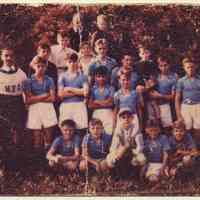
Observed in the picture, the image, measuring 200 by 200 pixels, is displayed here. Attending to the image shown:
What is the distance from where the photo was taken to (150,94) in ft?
9.58

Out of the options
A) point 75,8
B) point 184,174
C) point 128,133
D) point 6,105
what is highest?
point 75,8

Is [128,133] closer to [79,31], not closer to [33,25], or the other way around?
[79,31]

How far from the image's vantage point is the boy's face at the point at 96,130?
289 cm

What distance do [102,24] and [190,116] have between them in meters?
0.75

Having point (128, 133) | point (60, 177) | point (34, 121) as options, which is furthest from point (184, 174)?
point (34, 121)

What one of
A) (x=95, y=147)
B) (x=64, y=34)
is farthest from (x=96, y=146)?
(x=64, y=34)

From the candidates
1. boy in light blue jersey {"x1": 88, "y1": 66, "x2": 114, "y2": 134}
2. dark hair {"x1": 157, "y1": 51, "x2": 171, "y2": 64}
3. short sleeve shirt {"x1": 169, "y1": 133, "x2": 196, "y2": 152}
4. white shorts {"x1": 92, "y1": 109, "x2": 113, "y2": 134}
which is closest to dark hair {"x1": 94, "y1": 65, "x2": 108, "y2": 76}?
boy in light blue jersey {"x1": 88, "y1": 66, "x2": 114, "y2": 134}

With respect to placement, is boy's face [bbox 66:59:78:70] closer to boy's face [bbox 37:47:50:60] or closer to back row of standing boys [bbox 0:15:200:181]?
back row of standing boys [bbox 0:15:200:181]

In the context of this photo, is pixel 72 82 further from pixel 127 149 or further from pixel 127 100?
pixel 127 149

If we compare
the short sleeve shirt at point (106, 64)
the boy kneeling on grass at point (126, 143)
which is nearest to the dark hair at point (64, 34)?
the short sleeve shirt at point (106, 64)

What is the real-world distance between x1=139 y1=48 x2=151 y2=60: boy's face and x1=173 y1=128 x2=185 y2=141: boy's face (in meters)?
0.45

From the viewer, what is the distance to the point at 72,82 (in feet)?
9.53

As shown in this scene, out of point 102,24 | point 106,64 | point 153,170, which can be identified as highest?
point 102,24

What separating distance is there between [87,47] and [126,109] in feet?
1.40
